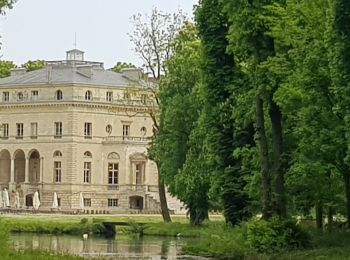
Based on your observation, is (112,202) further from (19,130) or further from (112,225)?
(112,225)

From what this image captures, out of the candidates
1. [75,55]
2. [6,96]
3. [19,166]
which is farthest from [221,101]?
[75,55]

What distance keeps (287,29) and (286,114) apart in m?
3.73

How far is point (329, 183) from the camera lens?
139 ft

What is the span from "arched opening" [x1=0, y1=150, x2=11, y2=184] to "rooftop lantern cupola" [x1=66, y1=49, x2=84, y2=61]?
56.0 ft

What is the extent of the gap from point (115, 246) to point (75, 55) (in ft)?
276

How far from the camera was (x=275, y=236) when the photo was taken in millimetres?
39438

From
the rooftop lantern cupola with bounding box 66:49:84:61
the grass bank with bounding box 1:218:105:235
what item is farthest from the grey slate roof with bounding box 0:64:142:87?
the grass bank with bounding box 1:218:105:235

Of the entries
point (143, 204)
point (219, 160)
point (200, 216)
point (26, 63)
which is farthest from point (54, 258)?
point (26, 63)

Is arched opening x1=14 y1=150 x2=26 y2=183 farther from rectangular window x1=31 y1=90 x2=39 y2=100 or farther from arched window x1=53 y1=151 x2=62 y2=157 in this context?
rectangular window x1=31 y1=90 x2=39 y2=100

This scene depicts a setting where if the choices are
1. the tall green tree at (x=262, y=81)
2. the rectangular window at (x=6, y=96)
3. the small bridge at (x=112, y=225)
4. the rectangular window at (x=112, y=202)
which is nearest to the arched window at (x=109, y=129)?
the rectangular window at (x=112, y=202)

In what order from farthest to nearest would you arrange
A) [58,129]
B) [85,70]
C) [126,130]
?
[126,130]
[85,70]
[58,129]

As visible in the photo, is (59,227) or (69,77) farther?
(69,77)

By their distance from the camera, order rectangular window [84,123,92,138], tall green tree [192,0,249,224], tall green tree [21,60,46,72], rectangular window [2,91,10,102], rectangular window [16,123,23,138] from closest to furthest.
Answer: tall green tree [192,0,249,224] → rectangular window [84,123,92,138] → rectangular window [16,123,23,138] → rectangular window [2,91,10,102] → tall green tree [21,60,46,72]

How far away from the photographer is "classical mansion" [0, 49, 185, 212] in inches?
4724
